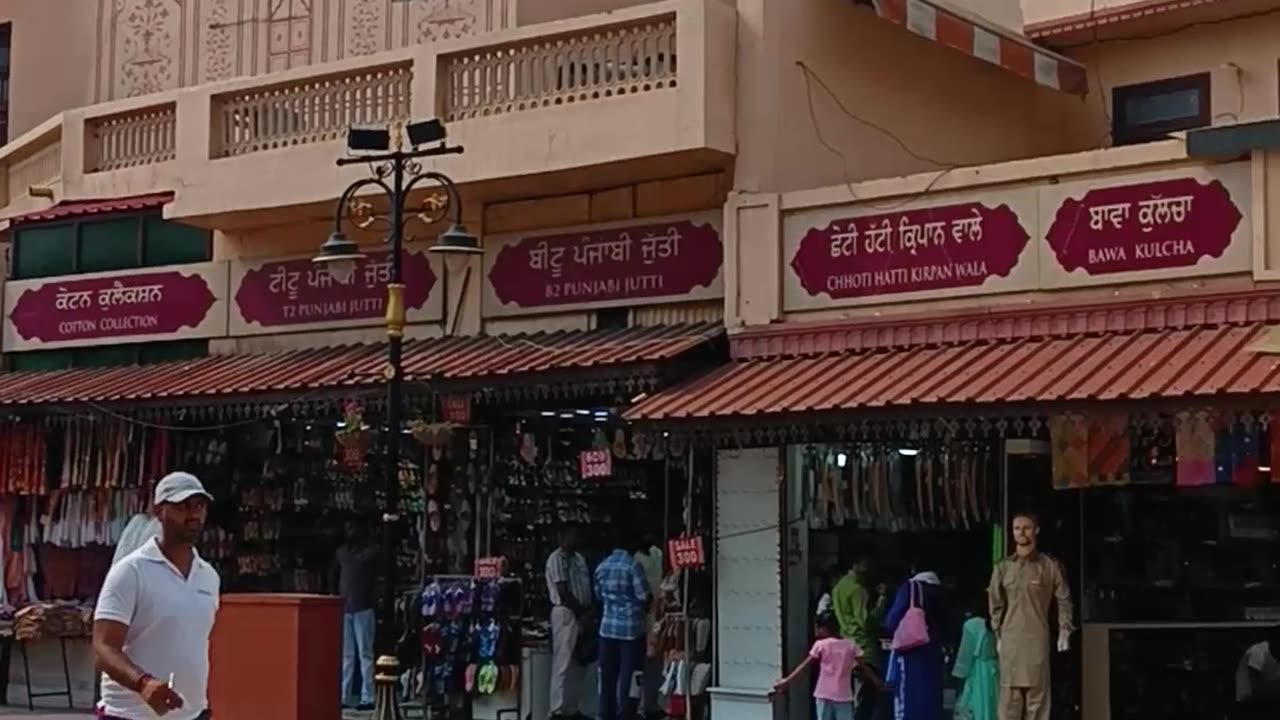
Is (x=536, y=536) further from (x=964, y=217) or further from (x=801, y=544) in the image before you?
(x=964, y=217)

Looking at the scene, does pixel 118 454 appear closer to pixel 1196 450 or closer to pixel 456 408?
pixel 456 408

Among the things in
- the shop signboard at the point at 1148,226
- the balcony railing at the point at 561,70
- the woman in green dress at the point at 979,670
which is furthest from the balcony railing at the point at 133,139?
the woman in green dress at the point at 979,670

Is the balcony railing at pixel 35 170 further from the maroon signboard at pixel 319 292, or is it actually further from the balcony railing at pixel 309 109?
the maroon signboard at pixel 319 292

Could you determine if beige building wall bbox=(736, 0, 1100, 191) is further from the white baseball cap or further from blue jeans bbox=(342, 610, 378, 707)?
the white baseball cap

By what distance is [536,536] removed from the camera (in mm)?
16875

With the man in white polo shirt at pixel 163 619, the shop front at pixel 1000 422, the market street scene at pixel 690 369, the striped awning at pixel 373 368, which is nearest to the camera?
the man in white polo shirt at pixel 163 619

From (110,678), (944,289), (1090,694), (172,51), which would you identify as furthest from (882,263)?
(172,51)

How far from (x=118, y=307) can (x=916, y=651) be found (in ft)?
30.3

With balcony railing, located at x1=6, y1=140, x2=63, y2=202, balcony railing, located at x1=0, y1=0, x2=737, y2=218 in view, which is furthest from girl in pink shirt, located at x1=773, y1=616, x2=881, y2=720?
balcony railing, located at x1=6, y1=140, x2=63, y2=202

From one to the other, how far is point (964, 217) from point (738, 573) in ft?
10.4

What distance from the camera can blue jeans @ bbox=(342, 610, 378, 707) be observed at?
16.9 m

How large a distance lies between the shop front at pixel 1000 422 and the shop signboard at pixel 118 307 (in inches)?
244

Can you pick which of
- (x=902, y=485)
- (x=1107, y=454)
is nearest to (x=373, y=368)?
(x=902, y=485)

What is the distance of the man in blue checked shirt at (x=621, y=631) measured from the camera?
50.2 ft
